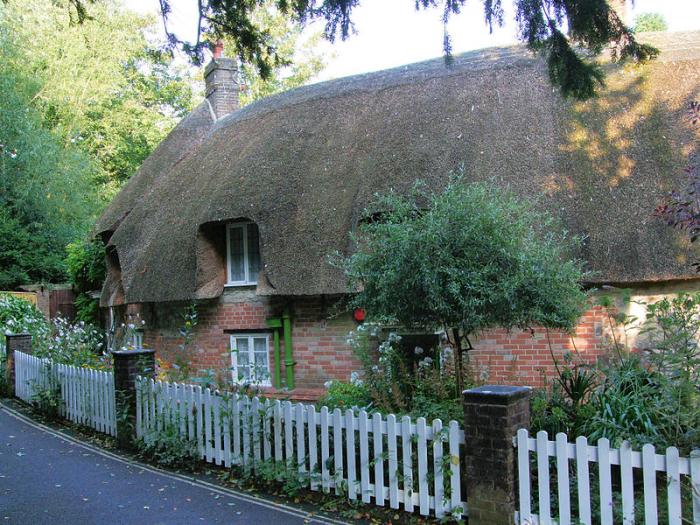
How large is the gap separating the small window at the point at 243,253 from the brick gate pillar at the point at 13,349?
4.38m

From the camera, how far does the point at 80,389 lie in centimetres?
982

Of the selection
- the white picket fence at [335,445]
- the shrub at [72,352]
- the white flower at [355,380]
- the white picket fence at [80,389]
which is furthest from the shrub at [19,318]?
the white flower at [355,380]

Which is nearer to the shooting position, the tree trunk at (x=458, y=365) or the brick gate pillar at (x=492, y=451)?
the brick gate pillar at (x=492, y=451)

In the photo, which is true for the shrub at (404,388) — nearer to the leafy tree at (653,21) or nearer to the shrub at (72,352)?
the shrub at (72,352)

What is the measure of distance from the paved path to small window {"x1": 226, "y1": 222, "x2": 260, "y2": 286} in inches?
186

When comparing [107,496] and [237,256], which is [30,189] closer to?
[237,256]

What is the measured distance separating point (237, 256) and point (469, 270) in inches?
291

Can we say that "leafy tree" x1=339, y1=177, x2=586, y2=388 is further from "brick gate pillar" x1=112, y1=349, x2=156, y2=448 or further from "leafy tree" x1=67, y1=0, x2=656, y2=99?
"brick gate pillar" x1=112, y1=349, x2=156, y2=448

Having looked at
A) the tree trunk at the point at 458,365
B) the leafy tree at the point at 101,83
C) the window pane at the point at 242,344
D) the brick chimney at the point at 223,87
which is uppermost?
the leafy tree at the point at 101,83

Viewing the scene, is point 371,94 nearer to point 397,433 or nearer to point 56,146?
point 397,433

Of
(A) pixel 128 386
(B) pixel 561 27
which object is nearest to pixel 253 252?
(A) pixel 128 386

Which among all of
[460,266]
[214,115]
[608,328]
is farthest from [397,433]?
[214,115]

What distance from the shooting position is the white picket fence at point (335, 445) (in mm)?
5316

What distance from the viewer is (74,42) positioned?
2731cm
